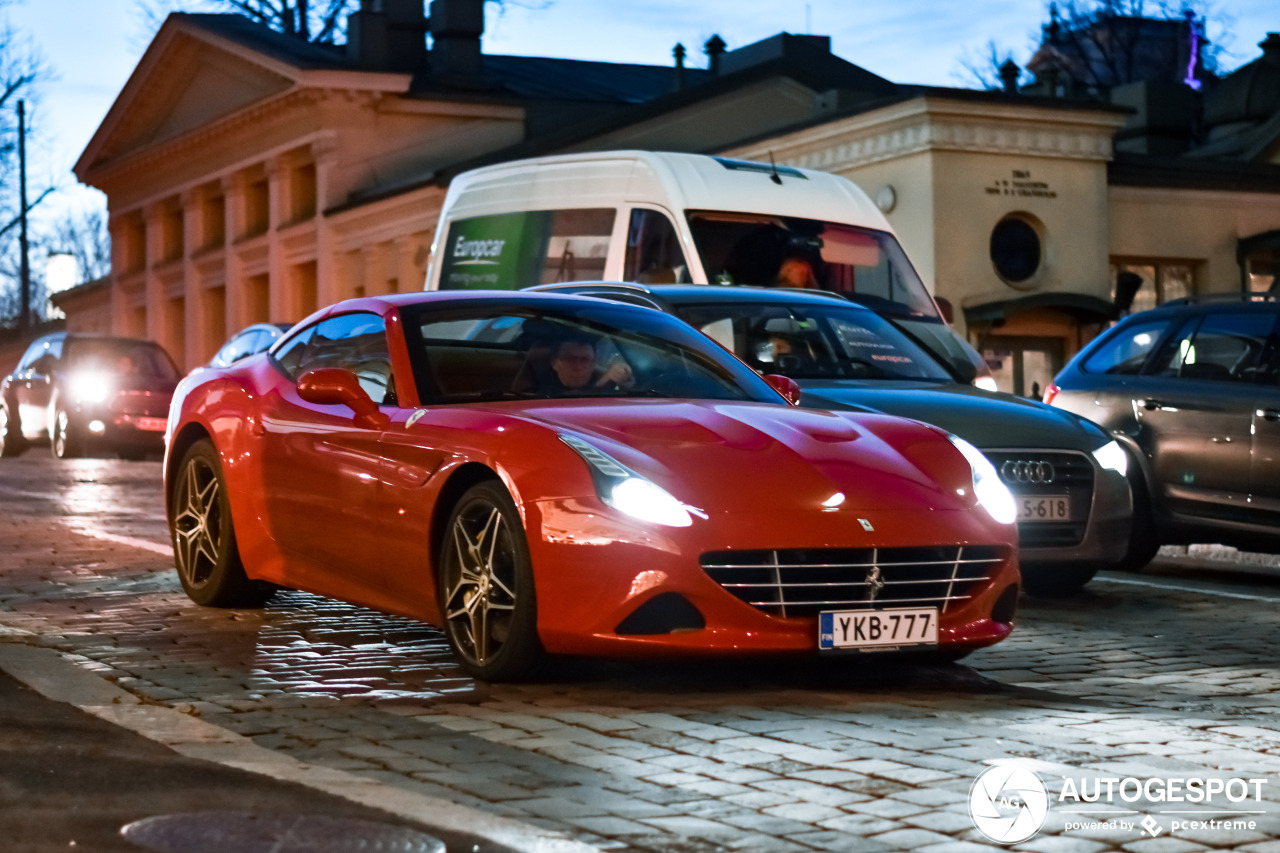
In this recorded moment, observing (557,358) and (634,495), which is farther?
(557,358)

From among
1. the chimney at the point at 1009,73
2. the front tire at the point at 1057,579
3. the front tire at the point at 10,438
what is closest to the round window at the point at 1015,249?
the chimney at the point at 1009,73

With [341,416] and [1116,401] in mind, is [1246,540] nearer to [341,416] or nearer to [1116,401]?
[1116,401]

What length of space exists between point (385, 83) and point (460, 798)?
140 feet

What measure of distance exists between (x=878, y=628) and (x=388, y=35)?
1702 inches

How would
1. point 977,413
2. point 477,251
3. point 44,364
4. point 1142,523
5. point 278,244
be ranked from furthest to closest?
point 278,244 → point 44,364 → point 477,251 → point 1142,523 → point 977,413

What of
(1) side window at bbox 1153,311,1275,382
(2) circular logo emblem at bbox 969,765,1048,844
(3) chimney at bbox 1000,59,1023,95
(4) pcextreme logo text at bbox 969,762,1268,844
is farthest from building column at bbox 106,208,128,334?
(4) pcextreme logo text at bbox 969,762,1268,844

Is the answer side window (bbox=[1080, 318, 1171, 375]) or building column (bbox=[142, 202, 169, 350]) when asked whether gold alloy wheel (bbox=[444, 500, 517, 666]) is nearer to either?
side window (bbox=[1080, 318, 1171, 375])

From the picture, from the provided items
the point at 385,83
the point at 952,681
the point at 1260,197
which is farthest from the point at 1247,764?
the point at 385,83

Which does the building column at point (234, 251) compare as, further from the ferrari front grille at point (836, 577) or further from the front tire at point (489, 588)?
the ferrari front grille at point (836, 577)

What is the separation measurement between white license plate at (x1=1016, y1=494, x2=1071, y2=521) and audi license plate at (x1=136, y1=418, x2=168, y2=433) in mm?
19241

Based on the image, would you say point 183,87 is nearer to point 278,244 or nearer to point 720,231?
point 278,244

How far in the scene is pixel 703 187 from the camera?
1530 cm

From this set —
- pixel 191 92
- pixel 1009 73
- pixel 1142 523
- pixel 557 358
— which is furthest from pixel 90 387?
pixel 191 92

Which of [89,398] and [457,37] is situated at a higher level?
[457,37]
